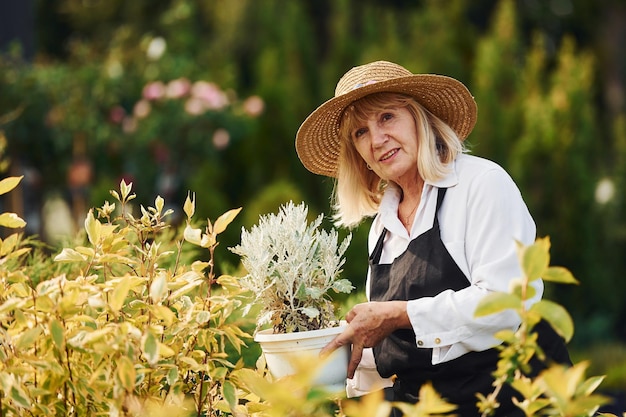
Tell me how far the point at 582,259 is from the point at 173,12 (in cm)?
524

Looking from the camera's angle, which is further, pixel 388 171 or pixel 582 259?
pixel 582 259

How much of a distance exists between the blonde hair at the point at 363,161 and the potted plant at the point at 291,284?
17.0 inches

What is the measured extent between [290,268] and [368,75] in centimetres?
66

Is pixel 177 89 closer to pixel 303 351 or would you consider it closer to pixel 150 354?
pixel 303 351

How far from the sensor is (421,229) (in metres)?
2.17

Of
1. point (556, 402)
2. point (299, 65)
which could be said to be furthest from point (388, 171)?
point (299, 65)

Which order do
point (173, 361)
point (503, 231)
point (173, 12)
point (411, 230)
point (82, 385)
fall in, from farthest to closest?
point (173, 12), point (411, 230), point (503, 231), point (173, 361), point (82, 385)

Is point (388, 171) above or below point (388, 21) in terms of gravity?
below

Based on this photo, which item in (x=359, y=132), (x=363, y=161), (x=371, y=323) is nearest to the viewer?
(x=371, y=323)

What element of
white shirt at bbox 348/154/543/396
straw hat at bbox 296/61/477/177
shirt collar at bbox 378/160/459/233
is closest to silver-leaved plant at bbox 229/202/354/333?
white shirt at bbox 348/154/543/396

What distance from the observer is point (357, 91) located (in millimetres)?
2246

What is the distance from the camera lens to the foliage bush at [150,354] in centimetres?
123

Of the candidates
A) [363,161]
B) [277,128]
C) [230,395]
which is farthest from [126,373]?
[277,128]

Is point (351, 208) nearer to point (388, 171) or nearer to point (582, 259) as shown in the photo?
point (388, 171)
